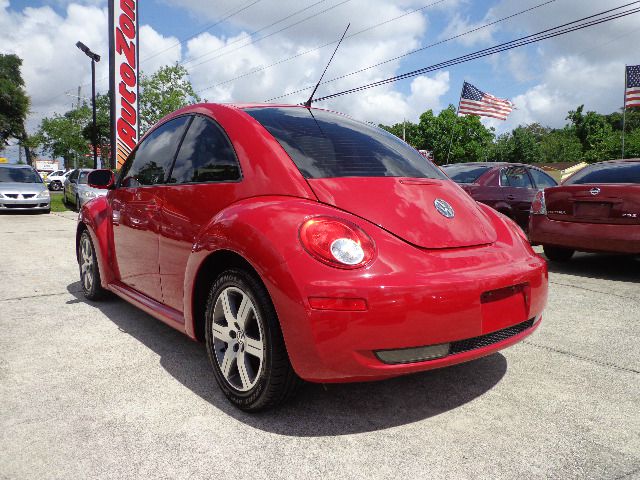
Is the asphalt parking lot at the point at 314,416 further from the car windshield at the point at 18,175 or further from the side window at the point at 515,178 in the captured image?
the car windshield at the point at 18,175

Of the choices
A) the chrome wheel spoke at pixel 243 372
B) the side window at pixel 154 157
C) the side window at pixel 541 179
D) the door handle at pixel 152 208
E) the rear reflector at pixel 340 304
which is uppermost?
the side window at pixel 154 157

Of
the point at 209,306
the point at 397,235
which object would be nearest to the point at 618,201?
the point at 397,235

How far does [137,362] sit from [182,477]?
1.32m

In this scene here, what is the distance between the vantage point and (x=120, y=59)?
2003 centimetres

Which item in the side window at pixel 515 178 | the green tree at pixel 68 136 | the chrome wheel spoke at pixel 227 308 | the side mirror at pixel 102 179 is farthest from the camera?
the green tree at pixel 68 136

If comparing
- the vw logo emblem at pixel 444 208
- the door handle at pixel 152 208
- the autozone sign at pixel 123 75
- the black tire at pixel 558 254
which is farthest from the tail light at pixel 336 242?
the autozone sign at pixel 123 75

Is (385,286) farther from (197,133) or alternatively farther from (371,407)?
(197,133)

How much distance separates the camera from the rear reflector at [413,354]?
6.93 feet

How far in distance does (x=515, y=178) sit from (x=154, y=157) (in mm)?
7102

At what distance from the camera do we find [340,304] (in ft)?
6.72

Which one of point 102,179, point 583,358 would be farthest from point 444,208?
point 102,179

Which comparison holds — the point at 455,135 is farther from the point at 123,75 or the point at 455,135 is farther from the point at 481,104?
the point at 123,75

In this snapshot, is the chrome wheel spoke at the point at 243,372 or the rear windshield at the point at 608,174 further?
the rear windshield at the point at 608,174

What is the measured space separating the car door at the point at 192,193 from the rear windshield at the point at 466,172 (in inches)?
260
